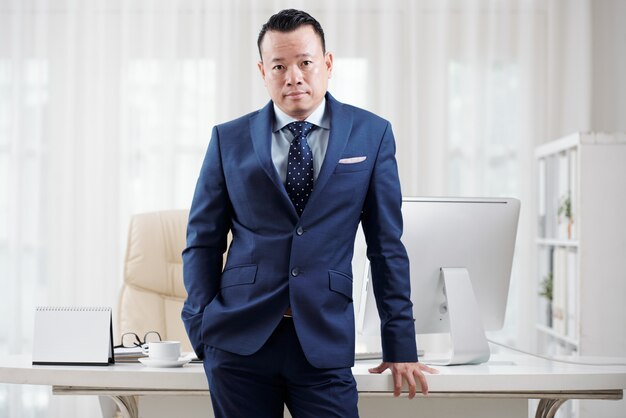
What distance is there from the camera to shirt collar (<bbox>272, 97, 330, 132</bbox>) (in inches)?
61.8

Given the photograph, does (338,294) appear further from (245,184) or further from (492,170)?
(492,170)

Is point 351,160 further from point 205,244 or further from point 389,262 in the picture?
point 205,244

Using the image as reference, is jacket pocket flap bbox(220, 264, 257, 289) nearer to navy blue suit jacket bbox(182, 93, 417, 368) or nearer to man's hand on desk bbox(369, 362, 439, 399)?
navy blue suit jacket bbox(182, 93, 417, 368)

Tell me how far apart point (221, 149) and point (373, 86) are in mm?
2321

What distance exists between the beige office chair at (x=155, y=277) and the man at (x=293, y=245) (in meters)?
1.11

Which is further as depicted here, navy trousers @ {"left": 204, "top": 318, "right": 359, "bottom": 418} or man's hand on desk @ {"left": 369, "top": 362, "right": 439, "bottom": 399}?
man's hand on desk @ {"left": 369, "top": 362, "right": 439, "bottom": 399}

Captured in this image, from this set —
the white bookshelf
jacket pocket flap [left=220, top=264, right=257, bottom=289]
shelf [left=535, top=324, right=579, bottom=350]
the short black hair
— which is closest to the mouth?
the short black hair

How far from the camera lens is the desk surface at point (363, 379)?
161 centimetres

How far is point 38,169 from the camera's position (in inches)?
148

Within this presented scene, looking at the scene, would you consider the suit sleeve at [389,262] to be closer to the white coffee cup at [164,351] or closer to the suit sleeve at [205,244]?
Answer: the suit sleeve at [205,244]

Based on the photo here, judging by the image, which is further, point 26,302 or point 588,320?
point 26,302

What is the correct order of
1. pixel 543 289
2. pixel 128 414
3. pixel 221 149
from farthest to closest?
pixel 543 289 → pixel 128 414 → pixel 221 149

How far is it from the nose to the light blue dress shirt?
0.09m

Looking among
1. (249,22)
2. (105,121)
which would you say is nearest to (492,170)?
(249,22)
